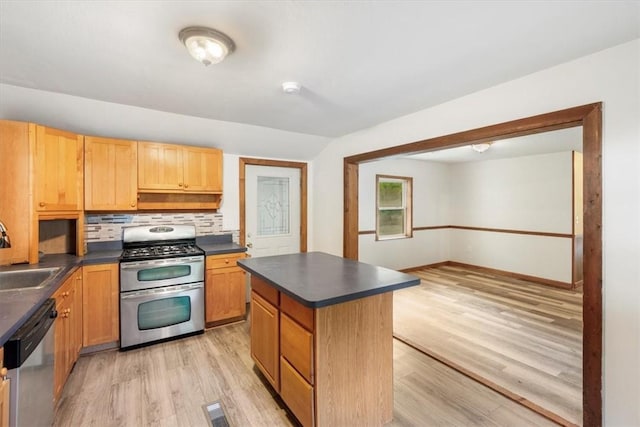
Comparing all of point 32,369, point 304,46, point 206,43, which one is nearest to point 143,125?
point 206,43

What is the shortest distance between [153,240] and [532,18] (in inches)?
152

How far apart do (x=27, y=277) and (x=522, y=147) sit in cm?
613

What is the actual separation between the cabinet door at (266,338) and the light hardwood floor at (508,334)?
5.08 feet

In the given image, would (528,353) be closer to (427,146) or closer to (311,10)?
(427,146)

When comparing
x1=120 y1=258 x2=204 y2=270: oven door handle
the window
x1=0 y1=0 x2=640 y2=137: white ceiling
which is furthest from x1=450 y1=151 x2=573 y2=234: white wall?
x1=120 y1=258 x2=204 y2=270: oven door handle

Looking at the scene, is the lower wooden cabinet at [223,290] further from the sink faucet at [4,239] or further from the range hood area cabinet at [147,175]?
the sink faucet at [4,239]

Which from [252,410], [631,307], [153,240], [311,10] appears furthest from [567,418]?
[153,240]

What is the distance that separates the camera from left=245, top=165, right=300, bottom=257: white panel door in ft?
14.0

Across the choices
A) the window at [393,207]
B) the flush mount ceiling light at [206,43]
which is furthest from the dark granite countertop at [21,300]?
the window at [393,207]

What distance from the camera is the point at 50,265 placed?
2.38m

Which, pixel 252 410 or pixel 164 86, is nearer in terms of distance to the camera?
pixel 252 410

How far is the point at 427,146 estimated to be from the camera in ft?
9.39

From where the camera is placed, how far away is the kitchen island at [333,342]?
1645 mm

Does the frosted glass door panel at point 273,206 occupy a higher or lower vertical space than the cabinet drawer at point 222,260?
higher
